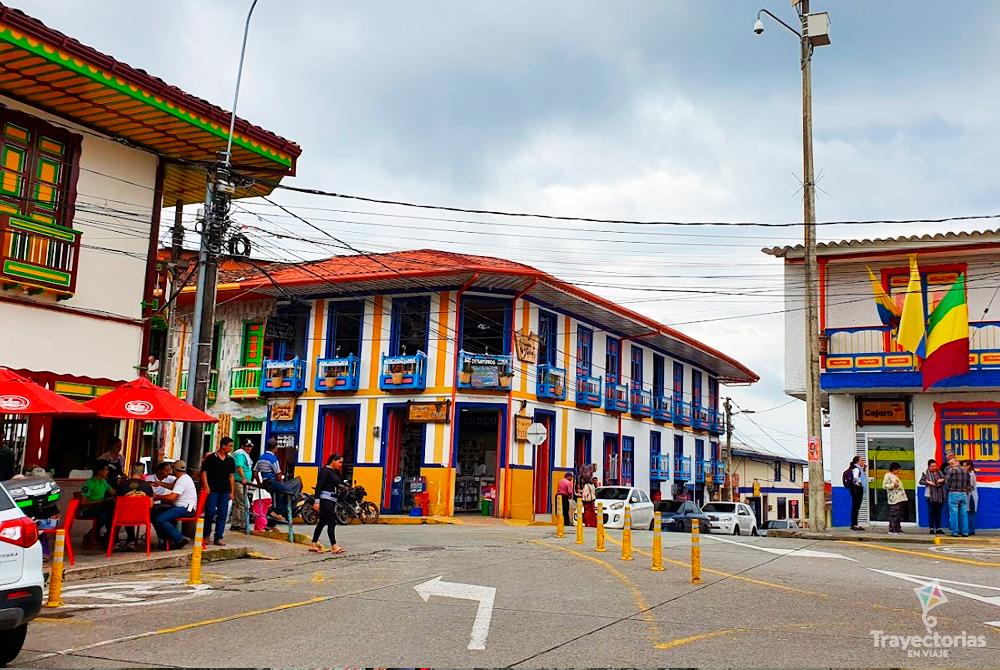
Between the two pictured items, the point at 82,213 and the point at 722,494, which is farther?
the point at 722,494

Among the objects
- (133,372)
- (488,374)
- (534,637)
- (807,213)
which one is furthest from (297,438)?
(534,637)

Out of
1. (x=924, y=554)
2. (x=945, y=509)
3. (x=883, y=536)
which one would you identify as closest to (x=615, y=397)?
(x=945, y=509)

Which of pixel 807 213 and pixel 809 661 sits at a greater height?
pixel 807 213

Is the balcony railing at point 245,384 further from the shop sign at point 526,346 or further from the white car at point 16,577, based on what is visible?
the white car at point 16,577

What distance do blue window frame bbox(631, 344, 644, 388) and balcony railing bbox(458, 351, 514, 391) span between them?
10.2 m

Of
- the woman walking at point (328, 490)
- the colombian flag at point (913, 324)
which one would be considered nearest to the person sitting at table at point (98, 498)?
the woman walking at point (328, 490)

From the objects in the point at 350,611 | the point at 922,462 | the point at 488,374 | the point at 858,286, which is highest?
the point at 858,286

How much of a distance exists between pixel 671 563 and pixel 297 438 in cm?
1946

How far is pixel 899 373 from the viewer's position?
23188 millimetres

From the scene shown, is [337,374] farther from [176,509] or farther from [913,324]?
[913,324]

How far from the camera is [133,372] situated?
56.1 feet

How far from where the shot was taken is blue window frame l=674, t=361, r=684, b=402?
42156mm

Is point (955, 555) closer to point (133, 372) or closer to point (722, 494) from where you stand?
point (133, 372)

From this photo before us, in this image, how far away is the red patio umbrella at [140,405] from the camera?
44.3 feet
